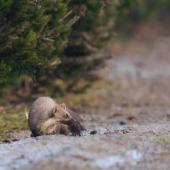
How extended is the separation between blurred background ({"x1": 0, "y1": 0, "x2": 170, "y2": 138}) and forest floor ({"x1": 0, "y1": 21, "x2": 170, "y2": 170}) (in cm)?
35

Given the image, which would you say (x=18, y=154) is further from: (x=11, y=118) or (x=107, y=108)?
(x=107, y=108)

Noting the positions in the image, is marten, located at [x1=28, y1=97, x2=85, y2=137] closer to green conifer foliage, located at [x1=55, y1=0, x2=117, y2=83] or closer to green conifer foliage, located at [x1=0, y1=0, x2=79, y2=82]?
green conifer foliage, located at [x1=0, y1=0, x2=79, y2=82]

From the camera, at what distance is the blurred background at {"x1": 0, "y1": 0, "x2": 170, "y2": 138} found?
4.56 metres

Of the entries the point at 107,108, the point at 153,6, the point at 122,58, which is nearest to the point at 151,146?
the point at 107,108

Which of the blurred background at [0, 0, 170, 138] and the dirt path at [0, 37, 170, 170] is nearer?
the dirt path at [0, 37, 170, 170]

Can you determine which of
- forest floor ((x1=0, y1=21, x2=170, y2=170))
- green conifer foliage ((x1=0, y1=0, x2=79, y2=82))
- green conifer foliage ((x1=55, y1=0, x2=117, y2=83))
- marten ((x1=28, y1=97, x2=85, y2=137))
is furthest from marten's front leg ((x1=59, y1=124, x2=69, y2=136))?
green conifer foliage ((x1=55, y1=0, x2=117, y2=83))

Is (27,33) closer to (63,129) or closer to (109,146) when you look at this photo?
(63,129)

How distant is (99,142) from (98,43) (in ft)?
15.9

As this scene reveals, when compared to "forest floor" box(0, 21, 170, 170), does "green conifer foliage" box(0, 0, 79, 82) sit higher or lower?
higher

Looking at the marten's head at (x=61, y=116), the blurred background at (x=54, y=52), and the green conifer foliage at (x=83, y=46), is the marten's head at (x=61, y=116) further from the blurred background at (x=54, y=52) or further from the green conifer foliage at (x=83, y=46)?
the green conifer foliage at (x=83, y=46)

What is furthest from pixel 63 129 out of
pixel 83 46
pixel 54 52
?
pixel 83 46

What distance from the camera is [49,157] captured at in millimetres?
3072

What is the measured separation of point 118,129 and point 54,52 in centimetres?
187

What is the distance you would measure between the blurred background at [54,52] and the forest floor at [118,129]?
35cm
